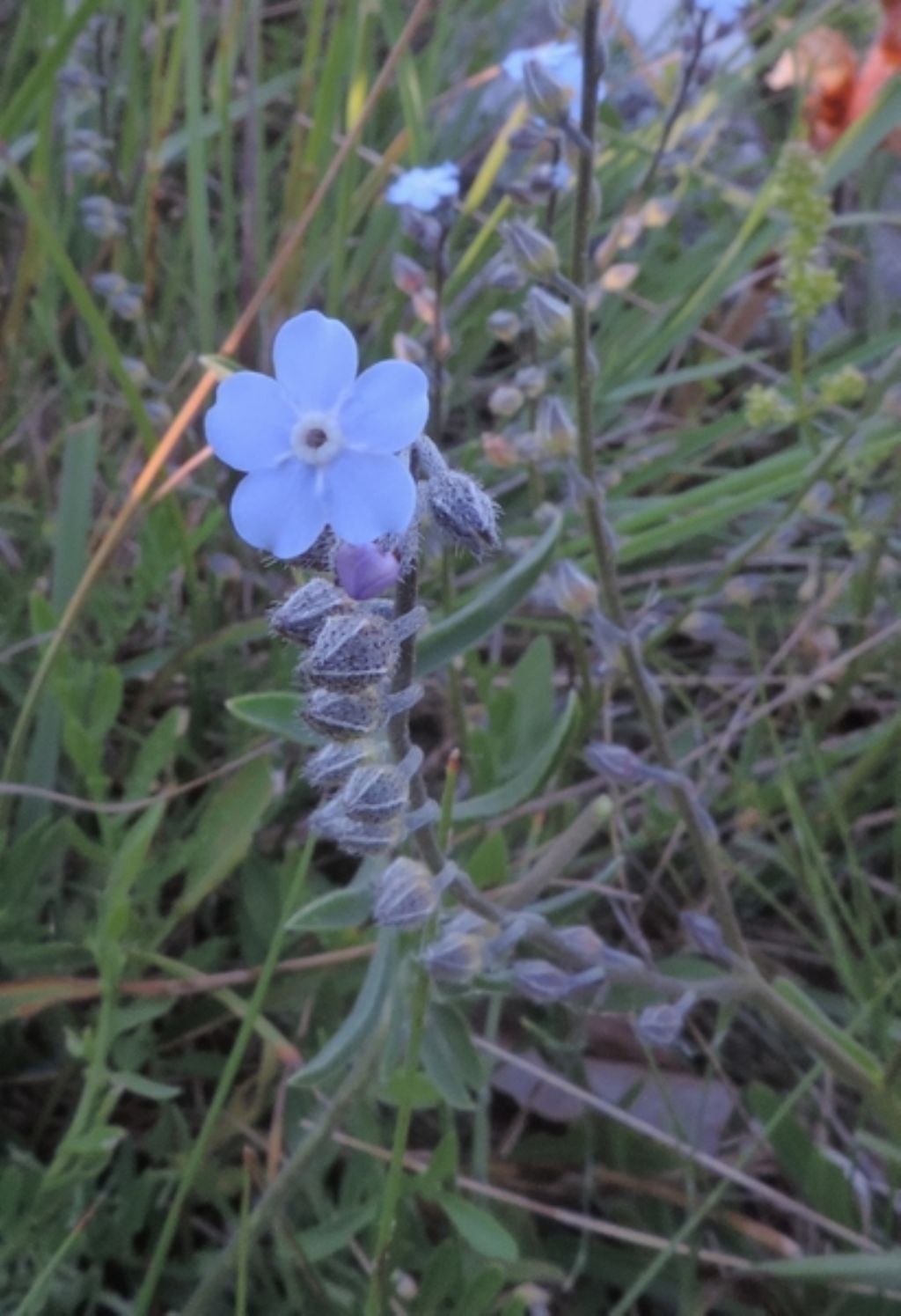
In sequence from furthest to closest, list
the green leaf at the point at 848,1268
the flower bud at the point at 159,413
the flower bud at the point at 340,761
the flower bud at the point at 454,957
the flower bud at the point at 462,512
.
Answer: the flower bud at the point at 159,413, the green leaf at the point at 848,1268, the flower bud at the point at 454,957, the flower bud at the point at 340,761, the flower bud at the point at 462,512

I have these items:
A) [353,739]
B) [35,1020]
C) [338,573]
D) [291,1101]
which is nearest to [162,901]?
[35,1020]

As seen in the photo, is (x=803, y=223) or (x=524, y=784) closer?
(x=524, y=784)

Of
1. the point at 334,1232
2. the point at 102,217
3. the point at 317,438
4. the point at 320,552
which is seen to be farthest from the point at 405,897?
the point at 102,217

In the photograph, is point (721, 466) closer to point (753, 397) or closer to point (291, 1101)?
point (753, 397)

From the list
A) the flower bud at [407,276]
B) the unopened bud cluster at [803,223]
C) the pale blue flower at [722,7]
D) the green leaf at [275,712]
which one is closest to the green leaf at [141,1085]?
the green leaf at [275,712]

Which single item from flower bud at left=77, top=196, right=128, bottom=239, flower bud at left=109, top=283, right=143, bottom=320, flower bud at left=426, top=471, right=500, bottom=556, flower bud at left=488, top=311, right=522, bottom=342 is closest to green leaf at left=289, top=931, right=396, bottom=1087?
flower bud at left=426, top=471, right=500, bottom=556

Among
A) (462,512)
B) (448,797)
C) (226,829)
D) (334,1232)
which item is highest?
(462,512)

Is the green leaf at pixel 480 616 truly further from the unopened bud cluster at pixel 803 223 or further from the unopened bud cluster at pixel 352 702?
the unopened bud cluster at pixel 803 223

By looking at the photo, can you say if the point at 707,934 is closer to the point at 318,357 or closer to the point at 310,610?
the point at 310,610
